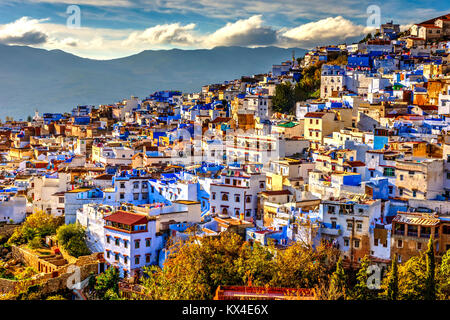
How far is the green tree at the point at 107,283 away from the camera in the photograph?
48.6 feet

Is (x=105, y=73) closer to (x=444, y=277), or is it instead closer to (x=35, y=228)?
(x=35, y=228)

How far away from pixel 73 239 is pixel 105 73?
6312 centimetres

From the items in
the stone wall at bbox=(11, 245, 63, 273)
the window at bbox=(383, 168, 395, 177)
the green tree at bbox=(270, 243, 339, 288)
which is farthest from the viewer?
the stone wall at bbox=(11, 245, 63, 273)

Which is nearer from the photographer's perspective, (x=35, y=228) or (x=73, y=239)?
(x=73, y=239)

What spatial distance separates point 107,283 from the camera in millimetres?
14938

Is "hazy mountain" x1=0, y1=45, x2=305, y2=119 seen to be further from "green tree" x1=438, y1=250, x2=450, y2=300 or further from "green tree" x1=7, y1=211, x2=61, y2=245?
"green tree" x1=438, y1=250, x2=450, y2=300

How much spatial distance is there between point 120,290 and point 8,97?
58.9 metres

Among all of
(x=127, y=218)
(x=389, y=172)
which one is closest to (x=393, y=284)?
(x=389, y=172)

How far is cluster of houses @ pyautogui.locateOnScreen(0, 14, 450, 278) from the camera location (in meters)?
14.7

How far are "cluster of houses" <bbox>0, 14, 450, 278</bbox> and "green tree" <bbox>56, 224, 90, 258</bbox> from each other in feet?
0.98

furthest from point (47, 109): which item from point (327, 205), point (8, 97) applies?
point (327, 205)

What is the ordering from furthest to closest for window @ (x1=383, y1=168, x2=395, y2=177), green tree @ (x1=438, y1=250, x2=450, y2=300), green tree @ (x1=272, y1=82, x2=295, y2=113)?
green tree @ (x1=272, y1=82, x2=295, y2=113), window @ (x1=383, y1=168, x2=395, y2=177), green tree @ (x1=438, y1=250, x2=450, y2=300)

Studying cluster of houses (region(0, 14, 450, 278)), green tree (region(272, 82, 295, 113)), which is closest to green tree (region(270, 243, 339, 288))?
cluster of houses (region(0, 14, 450, 278))

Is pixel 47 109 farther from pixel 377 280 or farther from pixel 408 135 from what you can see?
pixel 377 280
